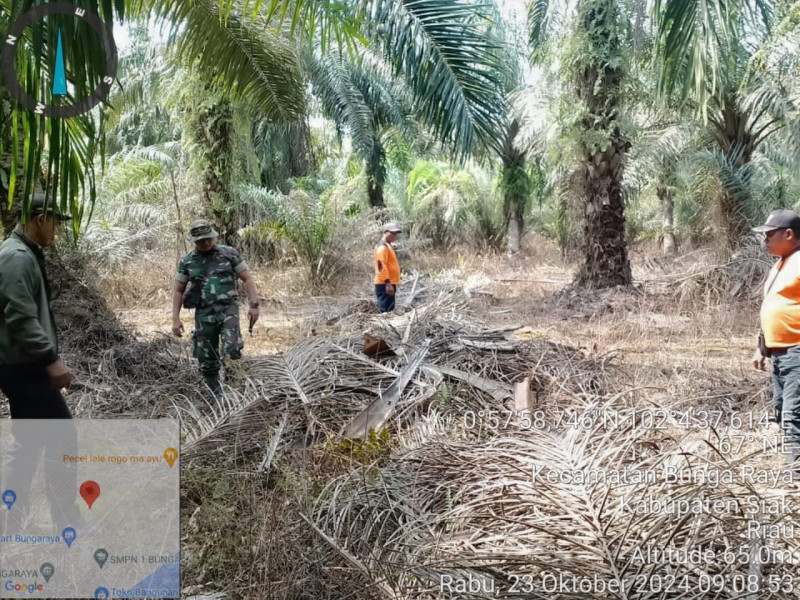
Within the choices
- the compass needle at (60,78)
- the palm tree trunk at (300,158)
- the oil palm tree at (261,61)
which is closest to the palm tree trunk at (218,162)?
the oil palm tree at (261,61)

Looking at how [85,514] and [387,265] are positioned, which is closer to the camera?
[85,514]

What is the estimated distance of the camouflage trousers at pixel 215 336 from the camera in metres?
5.19

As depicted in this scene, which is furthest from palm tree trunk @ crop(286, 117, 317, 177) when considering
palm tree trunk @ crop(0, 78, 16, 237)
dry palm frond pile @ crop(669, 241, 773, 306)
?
palm tree trunk @ crop(0, 78, 16, 237)

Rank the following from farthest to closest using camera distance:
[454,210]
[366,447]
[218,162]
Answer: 1. [454,210]
2. [218,162]
3. [366,447]

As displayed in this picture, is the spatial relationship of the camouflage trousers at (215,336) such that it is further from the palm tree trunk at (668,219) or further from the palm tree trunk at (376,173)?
the palm tree trunk at (668,219)

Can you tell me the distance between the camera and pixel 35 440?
3.12 metres

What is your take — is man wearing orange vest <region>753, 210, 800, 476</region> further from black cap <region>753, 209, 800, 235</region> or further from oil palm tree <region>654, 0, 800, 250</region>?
oil palm tree <region>654, 0, 800, 250</region>

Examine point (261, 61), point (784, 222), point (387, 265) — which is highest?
point (261, 61)

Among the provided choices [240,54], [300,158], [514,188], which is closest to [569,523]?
[240,54]

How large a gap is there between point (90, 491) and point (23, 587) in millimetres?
564

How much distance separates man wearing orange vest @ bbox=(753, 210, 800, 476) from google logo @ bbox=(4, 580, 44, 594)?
337 cm

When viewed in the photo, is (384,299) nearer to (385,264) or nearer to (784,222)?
(385,264)

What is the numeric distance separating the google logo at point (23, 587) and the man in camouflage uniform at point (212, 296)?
106 inches

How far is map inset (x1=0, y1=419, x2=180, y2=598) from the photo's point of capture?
251 centimetres
